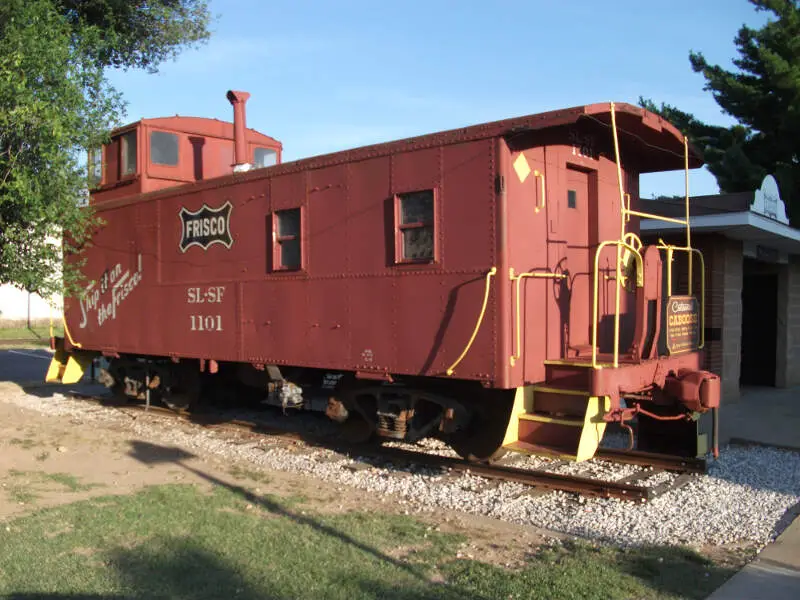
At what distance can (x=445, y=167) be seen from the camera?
6641mm

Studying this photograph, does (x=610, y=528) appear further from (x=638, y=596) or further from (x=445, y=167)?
(x=445, y=167)

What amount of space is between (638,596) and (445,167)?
3.96 meters

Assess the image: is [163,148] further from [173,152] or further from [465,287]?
[465,287]

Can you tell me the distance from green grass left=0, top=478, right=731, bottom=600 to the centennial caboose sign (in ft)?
7.86

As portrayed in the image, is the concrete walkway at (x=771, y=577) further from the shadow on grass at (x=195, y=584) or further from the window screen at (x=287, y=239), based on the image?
the window screen at (x=287, y=239)

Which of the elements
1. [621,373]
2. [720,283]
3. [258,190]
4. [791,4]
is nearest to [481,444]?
[621,373]

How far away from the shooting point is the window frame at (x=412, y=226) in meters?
6.69

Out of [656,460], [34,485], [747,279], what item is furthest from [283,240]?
[747,279]

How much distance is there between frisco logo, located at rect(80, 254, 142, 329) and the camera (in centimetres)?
1045

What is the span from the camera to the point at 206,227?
9.18 metres

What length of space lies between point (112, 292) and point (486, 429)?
6541mm

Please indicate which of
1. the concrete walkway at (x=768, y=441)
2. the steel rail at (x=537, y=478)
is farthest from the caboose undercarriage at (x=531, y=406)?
the concrete walkway at (x=768, y=441)

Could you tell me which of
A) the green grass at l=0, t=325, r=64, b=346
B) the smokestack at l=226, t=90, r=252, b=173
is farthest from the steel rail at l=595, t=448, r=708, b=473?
the green grass at l=0, t=325, r=64, b=346

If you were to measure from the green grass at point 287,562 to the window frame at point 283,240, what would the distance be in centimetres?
304
